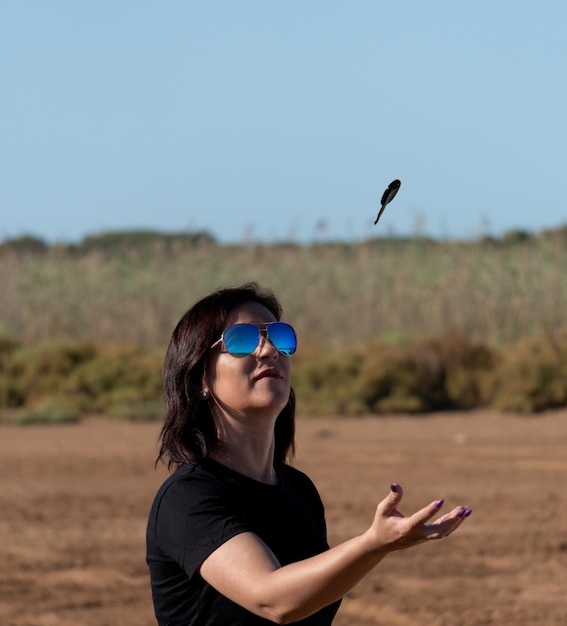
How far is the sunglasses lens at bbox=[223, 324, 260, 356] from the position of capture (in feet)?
10.3

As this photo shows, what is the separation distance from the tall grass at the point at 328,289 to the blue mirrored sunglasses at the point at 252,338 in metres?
12.8

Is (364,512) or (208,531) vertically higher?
(208,531)

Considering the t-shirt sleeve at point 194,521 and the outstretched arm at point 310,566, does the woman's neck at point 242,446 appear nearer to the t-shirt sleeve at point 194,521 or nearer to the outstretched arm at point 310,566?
the t-shirt sleeve at point 194,521

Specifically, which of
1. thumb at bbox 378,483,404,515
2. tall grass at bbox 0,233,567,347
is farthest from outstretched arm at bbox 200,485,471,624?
tall grass at bbox 0,233,567,347

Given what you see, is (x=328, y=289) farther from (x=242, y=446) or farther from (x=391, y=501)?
(x=391, y=501)

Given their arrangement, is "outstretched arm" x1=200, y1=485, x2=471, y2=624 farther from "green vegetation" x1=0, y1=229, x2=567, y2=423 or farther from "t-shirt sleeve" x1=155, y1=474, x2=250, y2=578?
"green vegetation" x1=0, y1=229, x2=567, y2=423

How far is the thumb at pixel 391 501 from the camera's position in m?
2.42

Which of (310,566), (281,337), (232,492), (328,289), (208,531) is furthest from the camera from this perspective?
(328,289)

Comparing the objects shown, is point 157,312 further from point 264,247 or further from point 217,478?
point 217,478

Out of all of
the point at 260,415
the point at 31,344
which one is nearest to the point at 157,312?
the point at 31,344

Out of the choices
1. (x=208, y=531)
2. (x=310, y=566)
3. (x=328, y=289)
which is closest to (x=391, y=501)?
(x=310, y=566)

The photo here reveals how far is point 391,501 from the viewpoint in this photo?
2.44 meters

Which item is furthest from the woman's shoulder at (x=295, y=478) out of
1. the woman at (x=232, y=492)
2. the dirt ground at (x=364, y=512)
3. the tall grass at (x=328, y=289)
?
the tall grass at (x=328, y=289)

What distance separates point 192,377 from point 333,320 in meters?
14.3
